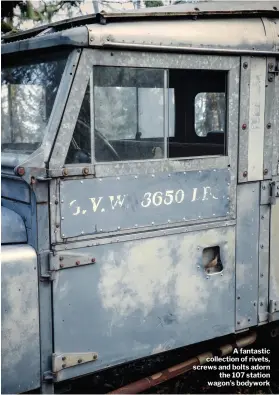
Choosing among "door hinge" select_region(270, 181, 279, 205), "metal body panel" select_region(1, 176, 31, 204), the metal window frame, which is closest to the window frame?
the metal window frame

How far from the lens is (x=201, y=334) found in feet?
11.1

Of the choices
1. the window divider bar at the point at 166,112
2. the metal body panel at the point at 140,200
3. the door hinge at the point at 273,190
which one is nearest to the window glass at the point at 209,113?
the metal body panel at the point at 140,200

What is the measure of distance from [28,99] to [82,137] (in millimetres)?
602

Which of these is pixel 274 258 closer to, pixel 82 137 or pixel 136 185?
pixel 136 185

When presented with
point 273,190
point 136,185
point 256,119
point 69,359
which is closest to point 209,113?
point 256,119

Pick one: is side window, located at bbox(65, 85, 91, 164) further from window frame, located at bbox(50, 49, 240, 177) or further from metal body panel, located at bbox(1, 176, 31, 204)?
metal body panel, located at bbox(1, 176, 31, 204)

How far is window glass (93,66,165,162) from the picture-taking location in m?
2.91

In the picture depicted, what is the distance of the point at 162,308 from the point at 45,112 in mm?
1308

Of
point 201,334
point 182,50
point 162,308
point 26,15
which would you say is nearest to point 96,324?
point 162,308

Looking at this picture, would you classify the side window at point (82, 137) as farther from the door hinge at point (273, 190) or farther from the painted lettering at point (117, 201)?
the door hinge at point (273, 190)

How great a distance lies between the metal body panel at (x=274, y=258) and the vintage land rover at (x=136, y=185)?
1cm

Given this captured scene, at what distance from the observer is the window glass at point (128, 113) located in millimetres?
2912

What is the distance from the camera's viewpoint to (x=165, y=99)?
10.2 ft

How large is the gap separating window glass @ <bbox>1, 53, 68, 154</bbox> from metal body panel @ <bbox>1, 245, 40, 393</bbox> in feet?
2.15
